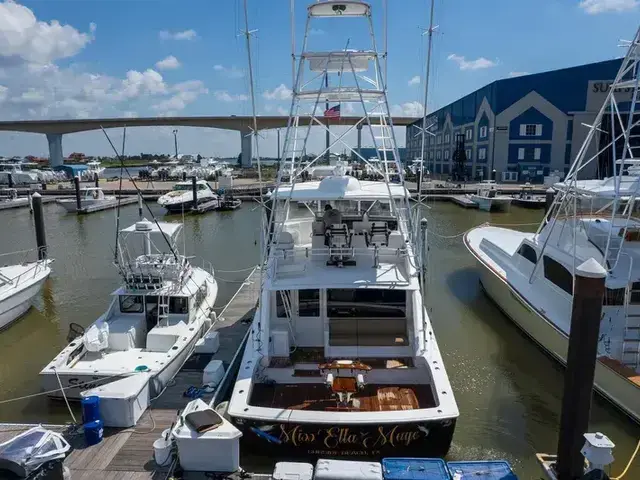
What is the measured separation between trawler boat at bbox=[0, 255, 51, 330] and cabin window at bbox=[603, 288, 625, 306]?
48.5ft

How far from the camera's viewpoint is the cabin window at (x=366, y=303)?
8757mm

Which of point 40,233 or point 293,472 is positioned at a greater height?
point 40,233

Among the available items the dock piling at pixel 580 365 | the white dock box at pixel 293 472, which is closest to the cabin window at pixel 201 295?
the white dock box at pixel 293 472

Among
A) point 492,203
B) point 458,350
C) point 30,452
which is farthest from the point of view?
point 492,203

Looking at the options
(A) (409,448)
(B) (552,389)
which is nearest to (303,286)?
(A) (409,448)

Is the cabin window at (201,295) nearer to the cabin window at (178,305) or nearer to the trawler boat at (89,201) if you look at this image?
the cabin window at (178,305)

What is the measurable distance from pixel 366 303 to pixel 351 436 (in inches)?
109

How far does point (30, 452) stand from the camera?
527cm

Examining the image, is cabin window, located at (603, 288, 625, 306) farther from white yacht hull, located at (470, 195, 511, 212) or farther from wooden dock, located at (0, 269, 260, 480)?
white yacht hull, located at (470, 195, 511, 212)

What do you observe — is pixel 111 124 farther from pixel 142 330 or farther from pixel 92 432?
pixel 92 432

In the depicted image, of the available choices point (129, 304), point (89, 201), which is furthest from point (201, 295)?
point (89, 201)

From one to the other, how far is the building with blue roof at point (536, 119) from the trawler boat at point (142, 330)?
1567 inches

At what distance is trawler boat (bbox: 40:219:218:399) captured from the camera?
8.74 metres

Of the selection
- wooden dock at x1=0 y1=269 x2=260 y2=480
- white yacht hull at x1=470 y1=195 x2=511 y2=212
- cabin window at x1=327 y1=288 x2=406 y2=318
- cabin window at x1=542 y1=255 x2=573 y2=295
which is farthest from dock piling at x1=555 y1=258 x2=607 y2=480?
white yacht hull at x1=470 y1=195 x2=511 y2=212
